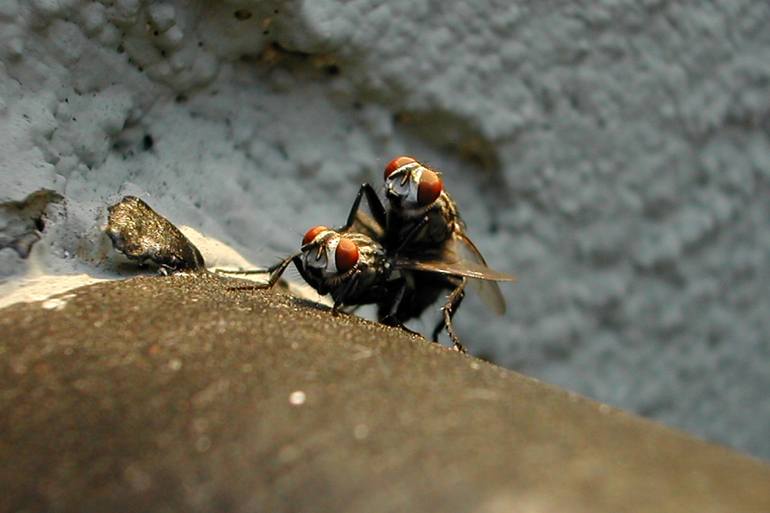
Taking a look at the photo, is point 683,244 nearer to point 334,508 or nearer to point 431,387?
point 431,387

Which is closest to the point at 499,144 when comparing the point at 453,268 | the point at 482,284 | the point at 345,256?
the point at 482,284

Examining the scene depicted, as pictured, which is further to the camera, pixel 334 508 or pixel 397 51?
pixel 397 51

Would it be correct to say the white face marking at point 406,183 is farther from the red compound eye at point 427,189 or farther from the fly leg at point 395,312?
the fly leg at point 395,312

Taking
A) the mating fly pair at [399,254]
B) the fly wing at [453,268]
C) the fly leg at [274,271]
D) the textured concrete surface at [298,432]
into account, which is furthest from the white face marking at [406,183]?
the textured concrete surface at [298,432]

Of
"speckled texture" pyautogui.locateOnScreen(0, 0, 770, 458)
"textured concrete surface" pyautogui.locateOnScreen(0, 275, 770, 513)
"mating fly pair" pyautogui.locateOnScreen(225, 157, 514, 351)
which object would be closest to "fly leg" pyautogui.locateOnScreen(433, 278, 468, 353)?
"mating fly pair" pyautogui.locateOnScreen(225, 157, 514, 351)

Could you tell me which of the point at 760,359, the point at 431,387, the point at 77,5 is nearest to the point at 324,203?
the point at 77,5

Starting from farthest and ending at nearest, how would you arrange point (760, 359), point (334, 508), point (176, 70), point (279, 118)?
point (760, 359) < point (279, 118) < point (176, 70) < point (334, 508)
